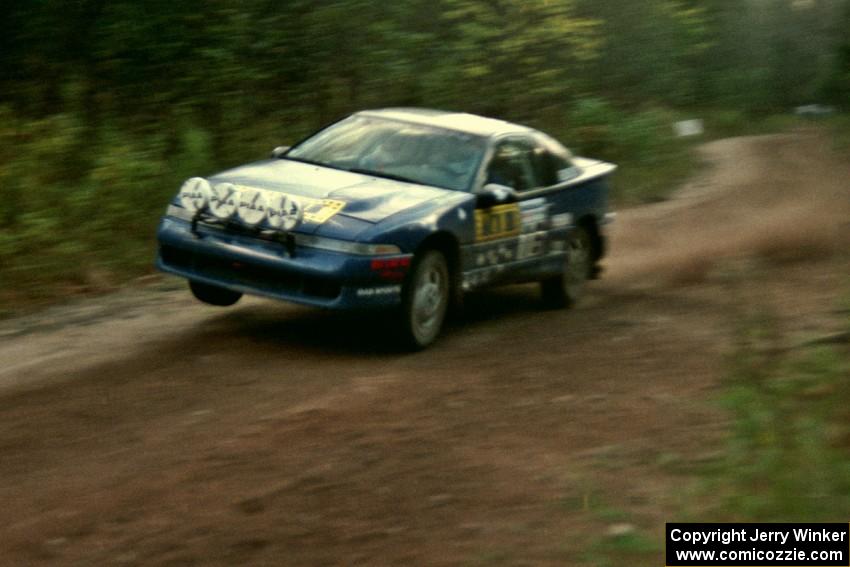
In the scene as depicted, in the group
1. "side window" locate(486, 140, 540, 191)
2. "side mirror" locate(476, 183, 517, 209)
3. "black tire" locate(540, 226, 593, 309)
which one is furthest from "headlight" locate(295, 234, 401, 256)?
"black tire" locate(540, 226, 593, 309)

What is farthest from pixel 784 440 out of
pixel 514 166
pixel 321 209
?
pixel 514 166

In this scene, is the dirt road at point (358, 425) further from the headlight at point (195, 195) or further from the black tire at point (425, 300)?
the headlight at point (195, 195)

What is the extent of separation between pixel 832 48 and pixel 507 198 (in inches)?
Result: 903

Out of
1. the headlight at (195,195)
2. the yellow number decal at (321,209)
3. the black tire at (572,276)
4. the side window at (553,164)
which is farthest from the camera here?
the black tire at (572,276)

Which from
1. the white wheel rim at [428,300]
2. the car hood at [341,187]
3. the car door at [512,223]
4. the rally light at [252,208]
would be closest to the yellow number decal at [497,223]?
the car door at [512,223]

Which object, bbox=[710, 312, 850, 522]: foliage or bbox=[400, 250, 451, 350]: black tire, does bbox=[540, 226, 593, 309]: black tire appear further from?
bbox=[710, 312, 850, 522]: foliage

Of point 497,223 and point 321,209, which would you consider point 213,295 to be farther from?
point 497,223

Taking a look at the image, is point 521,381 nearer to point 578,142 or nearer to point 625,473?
point 625,473

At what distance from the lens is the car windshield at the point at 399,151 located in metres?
10.3

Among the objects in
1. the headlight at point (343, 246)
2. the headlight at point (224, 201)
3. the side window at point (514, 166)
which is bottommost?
the headlight at point (343, 246)

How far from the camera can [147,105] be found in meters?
17.0

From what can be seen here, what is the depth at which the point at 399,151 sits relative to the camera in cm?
1048

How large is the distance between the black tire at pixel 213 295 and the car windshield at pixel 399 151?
112 centimetres

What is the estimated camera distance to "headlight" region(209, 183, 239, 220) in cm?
931
